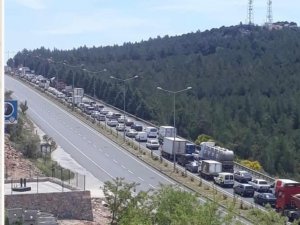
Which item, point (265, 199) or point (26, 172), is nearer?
point (265, 199)

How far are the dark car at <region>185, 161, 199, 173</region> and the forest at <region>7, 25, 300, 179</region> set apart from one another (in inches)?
195

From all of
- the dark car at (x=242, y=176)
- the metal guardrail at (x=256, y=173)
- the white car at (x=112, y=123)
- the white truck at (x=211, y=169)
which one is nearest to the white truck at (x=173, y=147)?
the metal guardrail at (x=256, y=173)

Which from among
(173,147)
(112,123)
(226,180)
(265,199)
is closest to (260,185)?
(226,180)

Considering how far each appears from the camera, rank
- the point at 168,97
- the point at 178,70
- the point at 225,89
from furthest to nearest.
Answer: the point at 178,70
the point at 225,89
the point at 168,97

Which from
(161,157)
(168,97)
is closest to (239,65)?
(168,97)

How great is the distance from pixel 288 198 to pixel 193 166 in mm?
11919

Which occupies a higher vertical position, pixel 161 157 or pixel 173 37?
→ pixel 173 37

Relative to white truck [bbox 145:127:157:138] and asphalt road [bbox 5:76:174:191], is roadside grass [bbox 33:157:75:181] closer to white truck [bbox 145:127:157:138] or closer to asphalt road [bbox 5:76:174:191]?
asphalt road [bbox 5:76:174:191]

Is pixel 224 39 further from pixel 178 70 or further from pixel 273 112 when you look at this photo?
pixel 273 112

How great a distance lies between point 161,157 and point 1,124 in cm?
4156

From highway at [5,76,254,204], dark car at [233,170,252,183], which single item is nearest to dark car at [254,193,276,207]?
highway at [5,76,254,204]

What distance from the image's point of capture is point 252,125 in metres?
52.9

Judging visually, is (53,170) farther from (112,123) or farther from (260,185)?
(112,123)

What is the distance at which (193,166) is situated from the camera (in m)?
39.8
